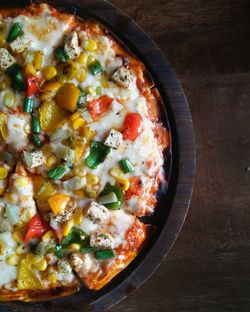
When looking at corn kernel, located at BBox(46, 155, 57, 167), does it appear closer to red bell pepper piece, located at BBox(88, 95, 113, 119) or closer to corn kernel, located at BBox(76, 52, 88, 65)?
red bell pepper piece, located at BBox(88, 95, 113, 119)

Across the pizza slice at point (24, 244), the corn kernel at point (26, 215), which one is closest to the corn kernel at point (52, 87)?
the pizza slice at point (24, 244)

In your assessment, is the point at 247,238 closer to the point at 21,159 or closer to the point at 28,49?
the point at 21,159

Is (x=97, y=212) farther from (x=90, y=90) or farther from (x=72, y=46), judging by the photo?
(x=72, y=46)

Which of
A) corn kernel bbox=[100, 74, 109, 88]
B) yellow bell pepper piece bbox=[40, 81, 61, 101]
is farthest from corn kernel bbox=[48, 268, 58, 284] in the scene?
corn kernel bbox=[100, 74, 109, 88]

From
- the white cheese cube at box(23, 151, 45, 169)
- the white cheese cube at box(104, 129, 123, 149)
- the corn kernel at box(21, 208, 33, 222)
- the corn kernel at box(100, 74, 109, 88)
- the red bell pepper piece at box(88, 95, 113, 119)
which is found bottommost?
the corn kernel at box(21, 208, 33, 222)

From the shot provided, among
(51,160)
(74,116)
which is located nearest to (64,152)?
(51,160)

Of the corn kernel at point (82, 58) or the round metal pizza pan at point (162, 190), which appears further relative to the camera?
the round metal pizza pan at point (162, 190)

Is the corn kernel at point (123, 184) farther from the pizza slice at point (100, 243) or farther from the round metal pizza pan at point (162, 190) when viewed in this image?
the round metal pizza pan at point (162, 190)
